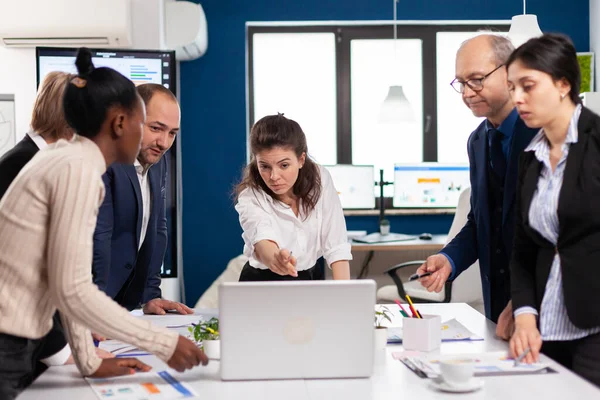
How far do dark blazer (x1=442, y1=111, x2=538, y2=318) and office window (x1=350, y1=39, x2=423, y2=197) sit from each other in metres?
4.03

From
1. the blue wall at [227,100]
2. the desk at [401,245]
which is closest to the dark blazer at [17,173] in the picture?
the desk at [401,245]

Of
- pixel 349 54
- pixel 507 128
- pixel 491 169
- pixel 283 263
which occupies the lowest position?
pixel 283 263

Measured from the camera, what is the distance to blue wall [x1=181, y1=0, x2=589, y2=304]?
20.0 ft

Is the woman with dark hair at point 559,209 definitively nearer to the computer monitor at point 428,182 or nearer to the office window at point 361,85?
the computer monitor at point 428,182

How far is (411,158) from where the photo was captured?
254 inches

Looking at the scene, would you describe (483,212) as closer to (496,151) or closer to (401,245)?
(496,151)

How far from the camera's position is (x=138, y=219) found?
2412 millimetres

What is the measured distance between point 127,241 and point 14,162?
72cm

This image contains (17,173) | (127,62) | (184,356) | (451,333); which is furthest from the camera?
(127,62)

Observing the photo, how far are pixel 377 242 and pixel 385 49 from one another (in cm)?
211

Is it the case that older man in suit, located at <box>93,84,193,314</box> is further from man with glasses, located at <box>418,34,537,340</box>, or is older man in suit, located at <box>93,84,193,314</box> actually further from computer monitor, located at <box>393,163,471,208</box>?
computer monitor, located at <box>393,163,471,208</box>

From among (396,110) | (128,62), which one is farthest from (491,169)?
(396,110)

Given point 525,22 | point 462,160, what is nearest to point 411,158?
point 462,160

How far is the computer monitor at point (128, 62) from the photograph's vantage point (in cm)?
378
